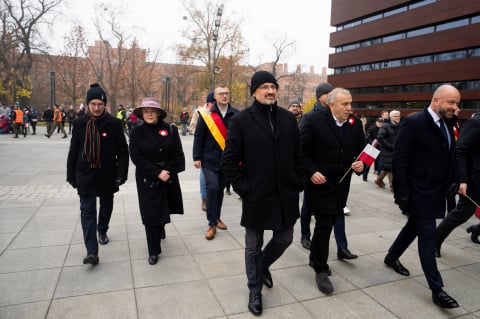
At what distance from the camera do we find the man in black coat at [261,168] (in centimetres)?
285

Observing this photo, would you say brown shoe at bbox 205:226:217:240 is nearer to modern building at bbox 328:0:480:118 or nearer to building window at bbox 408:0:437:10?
modern building at bbox 328:0:480:118

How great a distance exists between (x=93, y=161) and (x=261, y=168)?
207cm

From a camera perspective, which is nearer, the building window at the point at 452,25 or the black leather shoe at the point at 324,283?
the black leather shoe at the point at 324,283

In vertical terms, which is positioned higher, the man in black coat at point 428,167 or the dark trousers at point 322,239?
the man in black coat at point 428,167

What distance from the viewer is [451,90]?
10.2 feet

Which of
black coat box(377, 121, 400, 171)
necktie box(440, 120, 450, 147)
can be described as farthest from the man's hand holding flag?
black coat box(377, 121, 400, 171)

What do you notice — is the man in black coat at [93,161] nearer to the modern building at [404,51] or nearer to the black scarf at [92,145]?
the black scarf at [92,145]

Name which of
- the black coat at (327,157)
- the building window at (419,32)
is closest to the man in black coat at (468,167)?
the black coat at (327,157)

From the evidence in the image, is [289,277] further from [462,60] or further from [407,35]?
[407,35]

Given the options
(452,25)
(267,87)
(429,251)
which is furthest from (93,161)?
(452,25)

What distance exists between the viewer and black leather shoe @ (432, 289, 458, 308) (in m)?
3.03

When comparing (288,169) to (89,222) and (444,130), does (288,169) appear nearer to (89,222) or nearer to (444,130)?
(444,130)

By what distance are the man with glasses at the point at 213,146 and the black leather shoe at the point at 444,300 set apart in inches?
108

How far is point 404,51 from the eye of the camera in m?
39.5
